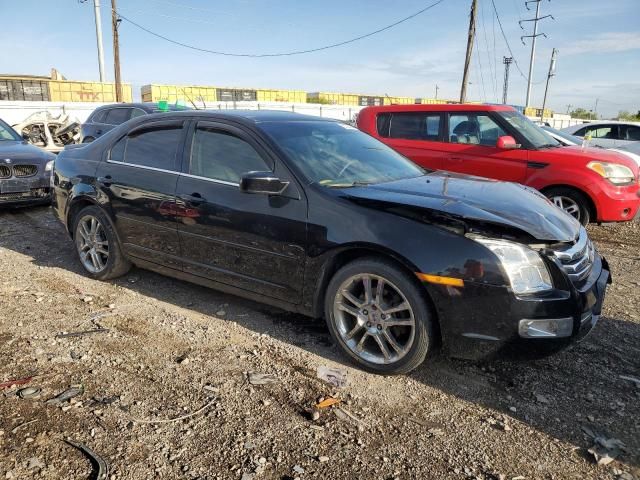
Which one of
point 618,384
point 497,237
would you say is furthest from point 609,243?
point 497,237

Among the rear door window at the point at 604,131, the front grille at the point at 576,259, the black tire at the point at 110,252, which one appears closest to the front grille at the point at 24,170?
the black tire at the point at 110,252

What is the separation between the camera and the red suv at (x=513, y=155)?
21.0 ft

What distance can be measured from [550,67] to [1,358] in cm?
5891

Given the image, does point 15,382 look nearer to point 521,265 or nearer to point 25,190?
point 521,265

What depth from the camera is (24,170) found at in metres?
7.35

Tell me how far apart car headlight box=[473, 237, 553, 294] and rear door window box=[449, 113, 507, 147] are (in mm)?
4611

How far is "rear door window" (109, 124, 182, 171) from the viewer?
4145 mm

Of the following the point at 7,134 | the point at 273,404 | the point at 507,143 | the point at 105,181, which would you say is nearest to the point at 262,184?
the point at 273,404

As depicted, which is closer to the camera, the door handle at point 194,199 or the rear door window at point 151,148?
the door handle at point 194,199

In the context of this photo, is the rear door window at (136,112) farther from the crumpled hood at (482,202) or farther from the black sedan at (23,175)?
the crumpled hood at (482,202)

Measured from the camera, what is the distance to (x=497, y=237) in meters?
2.82

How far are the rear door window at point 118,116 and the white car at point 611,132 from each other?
10985 mm

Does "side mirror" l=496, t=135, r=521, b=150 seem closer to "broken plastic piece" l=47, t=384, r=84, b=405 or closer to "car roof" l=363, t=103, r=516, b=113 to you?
"car roof" l=363, t=103, r=516, b=113

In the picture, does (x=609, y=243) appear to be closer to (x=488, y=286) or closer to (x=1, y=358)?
(x=488, y=286)
